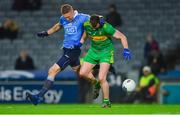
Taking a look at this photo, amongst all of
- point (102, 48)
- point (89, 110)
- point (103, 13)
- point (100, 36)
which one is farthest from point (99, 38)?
point (103, 13)

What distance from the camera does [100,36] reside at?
18.1 m

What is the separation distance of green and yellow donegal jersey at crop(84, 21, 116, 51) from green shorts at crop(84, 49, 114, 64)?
9cm

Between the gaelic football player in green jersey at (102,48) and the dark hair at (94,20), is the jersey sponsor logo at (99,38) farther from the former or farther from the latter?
the dark hair at (94,20)

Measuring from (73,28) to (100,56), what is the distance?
1.00 metres

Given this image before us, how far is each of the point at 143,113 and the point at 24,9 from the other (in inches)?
650

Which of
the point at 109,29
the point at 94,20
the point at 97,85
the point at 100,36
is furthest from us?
the point at 97,85

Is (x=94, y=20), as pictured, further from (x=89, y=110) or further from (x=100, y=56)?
(x=89, y=110)

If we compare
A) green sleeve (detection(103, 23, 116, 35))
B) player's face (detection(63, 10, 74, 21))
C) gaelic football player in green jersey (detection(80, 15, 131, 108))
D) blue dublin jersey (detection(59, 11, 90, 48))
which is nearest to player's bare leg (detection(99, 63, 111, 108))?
gaelic football player in green jersey (detection(80, 15, 131, 108))

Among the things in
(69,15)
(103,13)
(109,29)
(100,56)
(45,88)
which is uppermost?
(103,13)

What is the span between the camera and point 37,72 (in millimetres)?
25797

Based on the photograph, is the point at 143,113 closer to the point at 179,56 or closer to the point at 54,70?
the point at 54,70

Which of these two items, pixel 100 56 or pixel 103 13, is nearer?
pixel 100 56

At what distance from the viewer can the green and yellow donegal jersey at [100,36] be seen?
1789 centimetres

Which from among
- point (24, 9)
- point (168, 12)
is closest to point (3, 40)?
point (24, 9)
